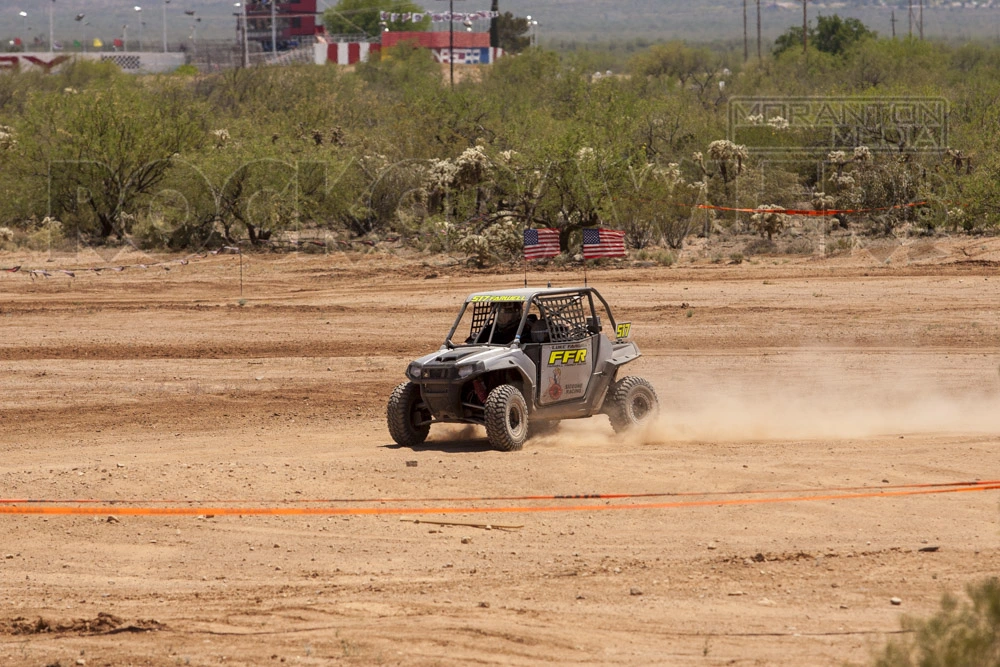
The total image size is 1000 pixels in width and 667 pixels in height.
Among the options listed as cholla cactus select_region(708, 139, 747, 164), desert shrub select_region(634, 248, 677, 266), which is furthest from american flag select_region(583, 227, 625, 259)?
cholla cactus select_region(708, 139, 747, 164)

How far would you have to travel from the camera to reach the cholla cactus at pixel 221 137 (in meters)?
39.2

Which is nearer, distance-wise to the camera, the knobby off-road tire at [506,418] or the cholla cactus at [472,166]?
the knobby off-road tire at [506,418]

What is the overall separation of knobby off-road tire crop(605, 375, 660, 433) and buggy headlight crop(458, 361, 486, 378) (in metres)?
1.93

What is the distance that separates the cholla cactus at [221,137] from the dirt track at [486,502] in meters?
18.3

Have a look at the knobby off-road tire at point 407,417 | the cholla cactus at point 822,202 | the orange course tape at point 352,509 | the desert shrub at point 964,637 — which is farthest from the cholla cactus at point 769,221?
the desert shrub at point 964,637

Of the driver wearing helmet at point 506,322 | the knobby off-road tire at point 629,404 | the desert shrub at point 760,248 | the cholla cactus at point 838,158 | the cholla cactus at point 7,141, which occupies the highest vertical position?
the cholla cactus at point 7,141

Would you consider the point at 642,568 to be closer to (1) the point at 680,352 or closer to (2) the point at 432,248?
(1) the point at 680,352

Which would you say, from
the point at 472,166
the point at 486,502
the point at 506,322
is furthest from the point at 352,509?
the point at 472,166

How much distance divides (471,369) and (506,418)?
57 cm

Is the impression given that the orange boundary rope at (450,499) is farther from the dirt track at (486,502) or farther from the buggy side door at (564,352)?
the buggy side door at (564,352)

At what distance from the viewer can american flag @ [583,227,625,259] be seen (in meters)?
28.6

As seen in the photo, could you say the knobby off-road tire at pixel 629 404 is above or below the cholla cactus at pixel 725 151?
below

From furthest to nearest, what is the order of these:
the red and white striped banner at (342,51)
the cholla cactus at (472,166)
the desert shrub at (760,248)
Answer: the red and white striped banner at (342,51), the cholla cactus at (472,166), the desert shrub at (760,248)

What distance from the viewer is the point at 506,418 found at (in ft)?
39.0
